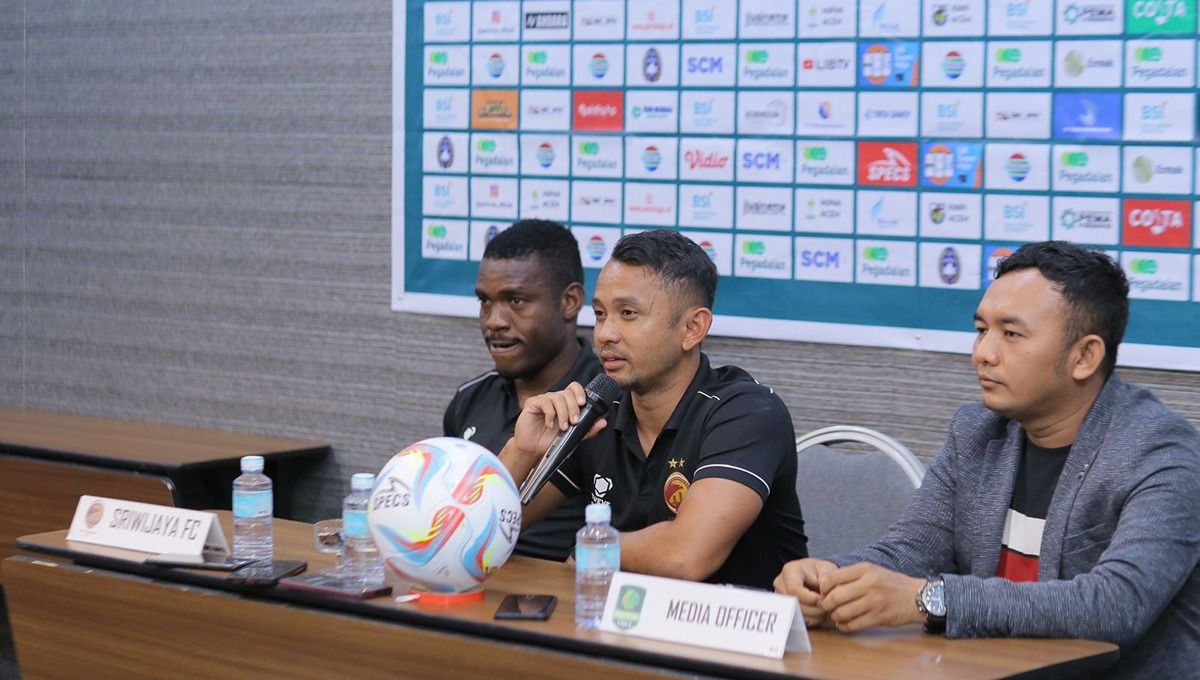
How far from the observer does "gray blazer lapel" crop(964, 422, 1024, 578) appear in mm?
2621

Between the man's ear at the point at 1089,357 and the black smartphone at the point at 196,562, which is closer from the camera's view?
the man's ear at the point at 1089,357

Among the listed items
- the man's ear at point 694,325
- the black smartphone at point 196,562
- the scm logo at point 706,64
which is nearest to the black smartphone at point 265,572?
the black smartphone at point 196,562

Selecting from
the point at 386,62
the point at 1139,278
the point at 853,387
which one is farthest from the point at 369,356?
the point at 1139,278

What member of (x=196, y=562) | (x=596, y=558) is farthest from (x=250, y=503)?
(x=596, y=558)

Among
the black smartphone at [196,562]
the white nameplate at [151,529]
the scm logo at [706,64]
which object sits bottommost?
the black smartphone at [196,562]

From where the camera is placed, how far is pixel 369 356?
4.56m

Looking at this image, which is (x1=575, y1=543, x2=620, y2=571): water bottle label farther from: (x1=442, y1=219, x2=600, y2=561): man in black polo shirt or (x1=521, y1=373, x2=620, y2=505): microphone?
(x1=442, y1=219, x2=600, y2=561): man in black polo shirt

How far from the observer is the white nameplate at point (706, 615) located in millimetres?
2150

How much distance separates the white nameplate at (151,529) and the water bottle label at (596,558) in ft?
2.56

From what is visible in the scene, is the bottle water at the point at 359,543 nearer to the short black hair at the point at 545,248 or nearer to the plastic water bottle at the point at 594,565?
the plastic water bottle at the point at 594,565

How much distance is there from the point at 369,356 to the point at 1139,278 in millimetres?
2236

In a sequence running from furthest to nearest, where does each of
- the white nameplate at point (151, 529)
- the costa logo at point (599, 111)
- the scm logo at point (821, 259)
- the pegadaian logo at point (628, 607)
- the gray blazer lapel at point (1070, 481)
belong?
the costa logo at point (599, 111)
the scm logo at point (821, 259)
the white nameplate at point (151, 529)
the gray blazer lapel at point (1070, 481)
the pegadaian logo at point (628, 607)

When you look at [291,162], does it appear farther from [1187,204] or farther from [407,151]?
[1187,204]

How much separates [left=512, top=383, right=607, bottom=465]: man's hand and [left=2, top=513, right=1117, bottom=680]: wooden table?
0.83 feet
